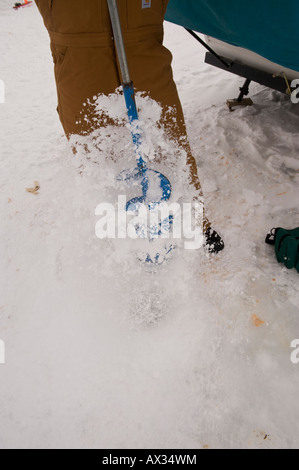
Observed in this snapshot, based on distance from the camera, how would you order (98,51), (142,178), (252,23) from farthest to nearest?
(142,178), (252,23), (98,51)

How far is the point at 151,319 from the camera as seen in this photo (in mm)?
1503

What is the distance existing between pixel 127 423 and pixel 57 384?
1.25 feet

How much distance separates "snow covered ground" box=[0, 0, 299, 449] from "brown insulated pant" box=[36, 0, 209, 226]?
23 cm

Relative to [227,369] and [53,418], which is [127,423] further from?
[227,369]

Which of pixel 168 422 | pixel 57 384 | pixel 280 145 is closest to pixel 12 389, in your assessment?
pixel 57 384

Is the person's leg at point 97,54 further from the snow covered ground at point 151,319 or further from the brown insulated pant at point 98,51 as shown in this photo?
the snow covered ground at point 151,319

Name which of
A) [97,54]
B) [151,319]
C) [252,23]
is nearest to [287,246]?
[151,319]

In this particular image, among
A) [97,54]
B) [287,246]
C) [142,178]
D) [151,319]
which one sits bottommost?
[151,319]

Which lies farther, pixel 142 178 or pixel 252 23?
pixel 142 178

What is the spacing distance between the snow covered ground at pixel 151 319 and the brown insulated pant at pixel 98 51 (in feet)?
0.74

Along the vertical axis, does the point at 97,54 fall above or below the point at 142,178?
above

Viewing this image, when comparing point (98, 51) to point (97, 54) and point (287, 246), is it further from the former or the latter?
point (287, 246)

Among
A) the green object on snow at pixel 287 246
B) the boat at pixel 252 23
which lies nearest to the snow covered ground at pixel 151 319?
the green object on snow at pixel 287 246

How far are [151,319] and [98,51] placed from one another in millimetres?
1251
